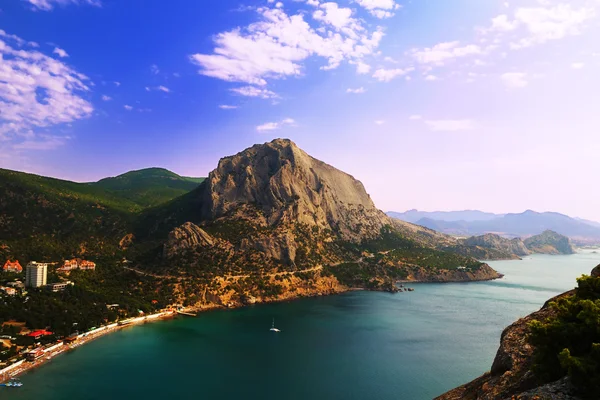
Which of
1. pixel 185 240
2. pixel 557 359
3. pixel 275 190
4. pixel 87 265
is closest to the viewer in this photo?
pixel 557 359

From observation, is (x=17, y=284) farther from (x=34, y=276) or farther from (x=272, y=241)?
(x=272, y=241)

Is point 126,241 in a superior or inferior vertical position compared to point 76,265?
superior

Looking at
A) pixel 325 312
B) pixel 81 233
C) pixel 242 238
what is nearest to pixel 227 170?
pixel 242 238

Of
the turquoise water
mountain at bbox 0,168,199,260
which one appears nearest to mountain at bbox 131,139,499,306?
mountain at bbox 0,168,199,260

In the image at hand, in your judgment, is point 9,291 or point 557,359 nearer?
point 557,359

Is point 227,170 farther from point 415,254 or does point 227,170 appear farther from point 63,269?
point 415,254

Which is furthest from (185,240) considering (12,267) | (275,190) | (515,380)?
(515,380)

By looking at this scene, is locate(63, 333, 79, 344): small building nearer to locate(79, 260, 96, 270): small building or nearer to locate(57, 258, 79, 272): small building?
locate(57, 258, 79, 272): small building
